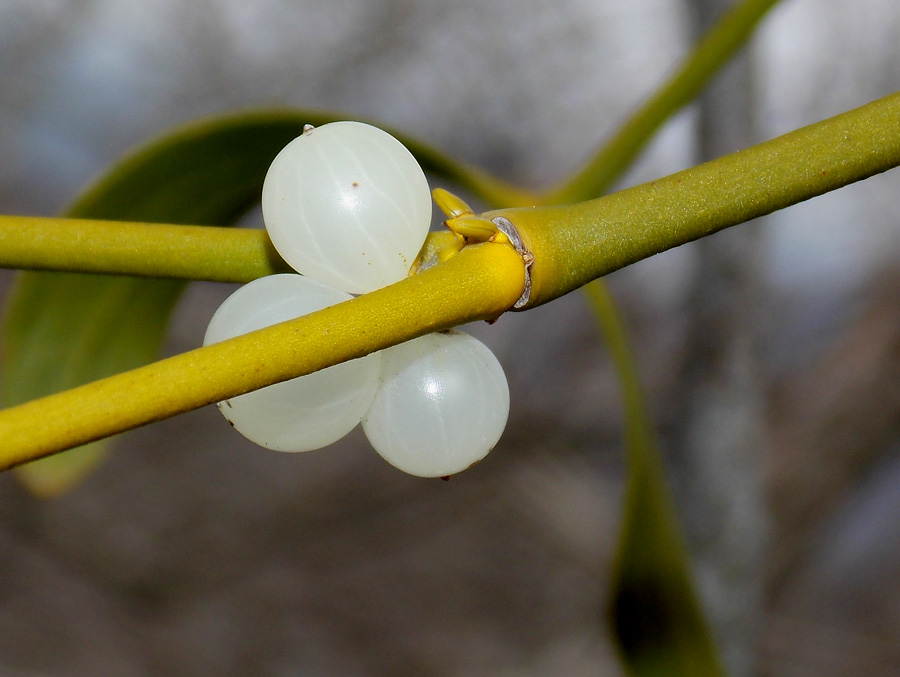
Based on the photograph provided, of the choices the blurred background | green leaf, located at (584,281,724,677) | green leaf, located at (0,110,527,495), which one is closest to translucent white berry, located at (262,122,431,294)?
green leaf, located at (0,110,527,495)

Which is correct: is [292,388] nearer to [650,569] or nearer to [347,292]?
[347,292]

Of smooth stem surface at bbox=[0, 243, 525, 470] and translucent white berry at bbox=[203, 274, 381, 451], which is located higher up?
translucent white berry at bbox=[203, 274, 381, 451]

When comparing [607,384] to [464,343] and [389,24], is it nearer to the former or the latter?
[389,24]

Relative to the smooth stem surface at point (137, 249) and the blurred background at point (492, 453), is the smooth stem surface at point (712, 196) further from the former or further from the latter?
the blurred background at point (492, 453)

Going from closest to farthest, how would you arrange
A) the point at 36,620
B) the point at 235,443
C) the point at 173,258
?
1. the point at 173,258
2. the point at 36,620
3. the point at 235,443

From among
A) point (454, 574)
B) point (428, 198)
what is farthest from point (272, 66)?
point (428, 198)

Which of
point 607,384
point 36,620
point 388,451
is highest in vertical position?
point 607,384

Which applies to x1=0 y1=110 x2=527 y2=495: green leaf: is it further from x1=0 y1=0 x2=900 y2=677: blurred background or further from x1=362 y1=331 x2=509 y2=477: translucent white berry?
x1=0 y1=0 x2=900 y2=677: blurred background

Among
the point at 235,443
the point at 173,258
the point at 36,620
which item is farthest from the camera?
the point at 235,443
